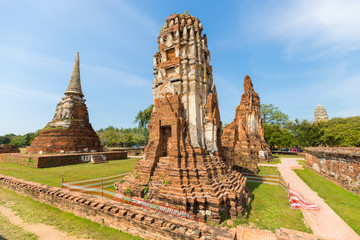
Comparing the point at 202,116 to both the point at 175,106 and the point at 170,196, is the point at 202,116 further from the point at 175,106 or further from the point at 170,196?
the point at 170,196

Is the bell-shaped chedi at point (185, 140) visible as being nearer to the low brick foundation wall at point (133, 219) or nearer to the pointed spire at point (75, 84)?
the low brick foundation wall at point (133, 219)

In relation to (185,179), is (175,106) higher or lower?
higher

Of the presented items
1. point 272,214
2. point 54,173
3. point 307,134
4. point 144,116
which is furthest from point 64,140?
point 307,134

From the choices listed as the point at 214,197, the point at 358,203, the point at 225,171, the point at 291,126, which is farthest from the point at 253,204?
the point at 291,126

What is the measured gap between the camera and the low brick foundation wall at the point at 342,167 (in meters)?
8.62

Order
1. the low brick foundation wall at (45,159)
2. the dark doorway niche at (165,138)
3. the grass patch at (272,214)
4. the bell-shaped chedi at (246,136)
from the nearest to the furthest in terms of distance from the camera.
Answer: the grass patch at (272,214), the dark doorway niche at (165,138), the low brick foundation wall at (45,159), the bell-shaped chedi at (246,136)

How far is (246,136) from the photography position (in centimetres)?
1644

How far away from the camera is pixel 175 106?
7020mm

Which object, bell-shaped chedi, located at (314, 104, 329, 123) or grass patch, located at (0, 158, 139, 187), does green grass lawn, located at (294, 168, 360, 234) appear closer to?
grass patch, located at (0, 158, 139, 187)

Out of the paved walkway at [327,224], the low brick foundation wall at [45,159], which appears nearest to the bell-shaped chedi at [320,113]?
the paved walkway at [327,224]

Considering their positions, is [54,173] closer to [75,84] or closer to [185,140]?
[185,140]

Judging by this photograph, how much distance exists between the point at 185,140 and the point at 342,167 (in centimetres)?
1022

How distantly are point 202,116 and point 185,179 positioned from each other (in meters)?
3.02

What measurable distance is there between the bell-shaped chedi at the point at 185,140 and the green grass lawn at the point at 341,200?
3383 mm
